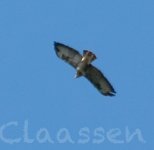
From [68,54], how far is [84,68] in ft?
2.48

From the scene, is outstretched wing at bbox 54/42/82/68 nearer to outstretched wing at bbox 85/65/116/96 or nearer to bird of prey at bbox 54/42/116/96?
bird of prey at bbox 54/42/116/96

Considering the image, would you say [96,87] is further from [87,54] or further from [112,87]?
[87,54]

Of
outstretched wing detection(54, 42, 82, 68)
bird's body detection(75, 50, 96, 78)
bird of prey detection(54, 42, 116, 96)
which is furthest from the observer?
outstretched wing detection(54, 42, 82, 68)

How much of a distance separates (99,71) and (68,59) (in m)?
0.98

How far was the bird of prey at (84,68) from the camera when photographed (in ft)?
63.1

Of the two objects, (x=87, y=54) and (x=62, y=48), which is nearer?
(x=87, y=54)

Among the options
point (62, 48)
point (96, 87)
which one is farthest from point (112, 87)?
point (62, 48)

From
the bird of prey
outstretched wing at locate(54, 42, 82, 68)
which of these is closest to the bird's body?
the bird of prey

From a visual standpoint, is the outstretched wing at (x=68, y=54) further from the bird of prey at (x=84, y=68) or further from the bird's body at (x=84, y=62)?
the bird's body at (x=84, y=62)

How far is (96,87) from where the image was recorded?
20.2 meters

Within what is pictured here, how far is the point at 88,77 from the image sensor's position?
19797 mm

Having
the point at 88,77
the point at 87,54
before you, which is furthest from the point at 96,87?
the point at 87,54

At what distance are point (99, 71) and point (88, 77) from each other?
511mm

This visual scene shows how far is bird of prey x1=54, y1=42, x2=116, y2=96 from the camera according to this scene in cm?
1923
